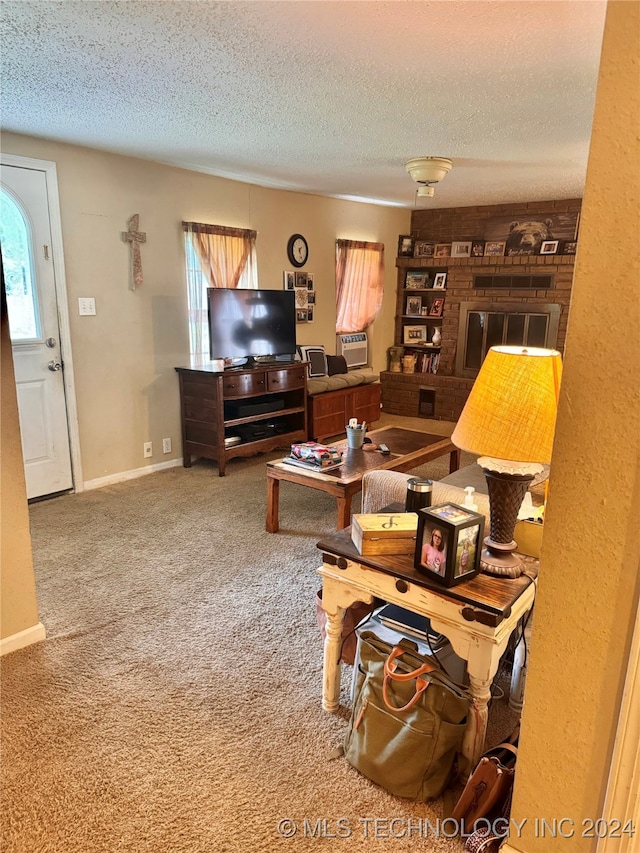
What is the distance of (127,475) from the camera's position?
14.1 feet

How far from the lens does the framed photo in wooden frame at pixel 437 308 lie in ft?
22.2

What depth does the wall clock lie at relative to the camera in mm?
5484

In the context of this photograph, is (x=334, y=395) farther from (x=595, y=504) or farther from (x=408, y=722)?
(x=595, y=504)

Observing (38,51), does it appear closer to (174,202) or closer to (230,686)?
(174,202)

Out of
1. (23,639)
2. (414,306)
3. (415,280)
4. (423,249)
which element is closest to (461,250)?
(423,249)

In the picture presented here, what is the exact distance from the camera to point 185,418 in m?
4.55

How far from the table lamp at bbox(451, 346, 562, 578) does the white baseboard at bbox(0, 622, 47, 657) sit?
180 centimetres

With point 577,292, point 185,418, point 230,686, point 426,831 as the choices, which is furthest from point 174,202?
point 426,831

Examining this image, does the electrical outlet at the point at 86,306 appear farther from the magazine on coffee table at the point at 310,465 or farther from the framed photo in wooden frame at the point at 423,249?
the framed photo in wooden frame at the point at 423,249

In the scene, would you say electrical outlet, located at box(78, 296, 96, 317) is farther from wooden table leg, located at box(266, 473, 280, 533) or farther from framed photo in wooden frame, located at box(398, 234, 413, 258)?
framed photo in wooden frame, located at box(398, 234, 413, 258)

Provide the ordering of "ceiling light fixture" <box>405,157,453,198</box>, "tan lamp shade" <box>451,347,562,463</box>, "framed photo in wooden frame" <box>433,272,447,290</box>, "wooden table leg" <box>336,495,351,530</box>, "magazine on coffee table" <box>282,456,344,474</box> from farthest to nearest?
"framed photo in wooden frame" <box>433,272,447,290</box>, "ceiling light fixture" <box>405,157,453,198</box>, "magazine on coffee table" <box>282,456,344,474</box>, "wooden table leg" <box>336,495,351,530</box>, "tan lamp shade" <box>451,347,562,463</box>

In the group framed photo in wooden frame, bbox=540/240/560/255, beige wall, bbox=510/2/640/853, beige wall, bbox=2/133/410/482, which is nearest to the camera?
beige wall, bbox=510/2/640/853

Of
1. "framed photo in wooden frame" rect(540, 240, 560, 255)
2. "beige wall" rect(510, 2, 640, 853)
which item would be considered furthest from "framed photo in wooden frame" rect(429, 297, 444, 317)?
"beige wall" rect(510, 2, 640, 853)

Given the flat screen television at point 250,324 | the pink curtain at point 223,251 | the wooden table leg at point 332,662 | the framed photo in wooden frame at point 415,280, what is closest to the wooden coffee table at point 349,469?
the wooden table leg at point 332,662
